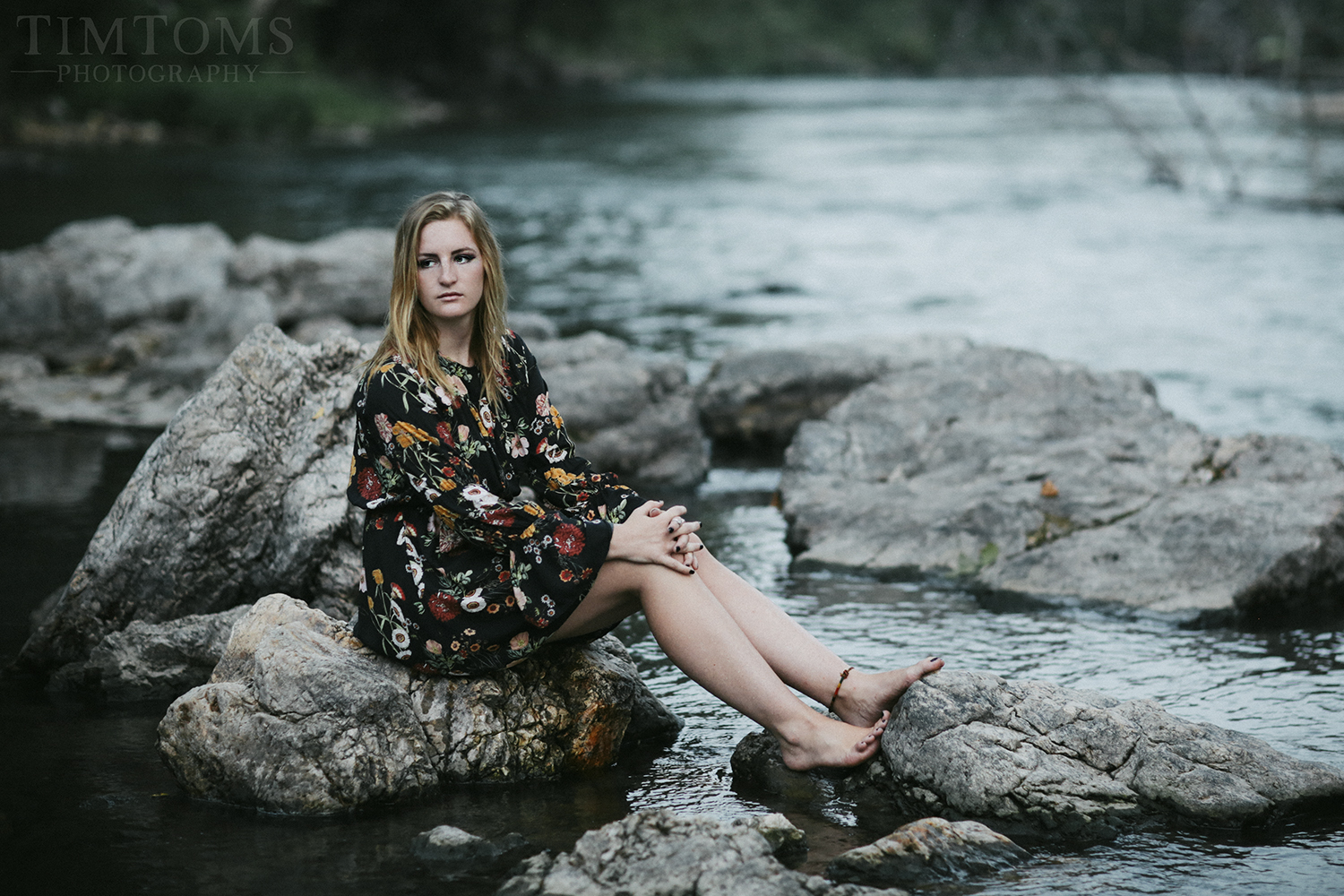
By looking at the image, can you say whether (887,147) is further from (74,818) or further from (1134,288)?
(74,818)

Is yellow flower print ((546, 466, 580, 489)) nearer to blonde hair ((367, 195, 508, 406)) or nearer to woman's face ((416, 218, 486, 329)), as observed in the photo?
blonde hair ((367, 195, 508, 406))

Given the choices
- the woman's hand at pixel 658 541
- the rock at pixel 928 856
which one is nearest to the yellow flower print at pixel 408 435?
the woman's hand at pixel 658 541

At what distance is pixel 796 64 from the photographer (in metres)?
81.6

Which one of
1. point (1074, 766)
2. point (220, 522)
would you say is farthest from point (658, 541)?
point (220, 522)

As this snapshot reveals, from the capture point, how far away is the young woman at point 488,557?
3912 mm

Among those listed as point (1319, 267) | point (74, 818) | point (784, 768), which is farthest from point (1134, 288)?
point (74, 818)

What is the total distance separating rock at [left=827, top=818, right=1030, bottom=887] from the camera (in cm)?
343

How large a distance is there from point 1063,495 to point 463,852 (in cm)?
357

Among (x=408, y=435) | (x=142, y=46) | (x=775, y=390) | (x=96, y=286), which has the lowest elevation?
Answer: (x=775, y=390)

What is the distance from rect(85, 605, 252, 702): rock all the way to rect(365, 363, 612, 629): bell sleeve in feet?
4.51

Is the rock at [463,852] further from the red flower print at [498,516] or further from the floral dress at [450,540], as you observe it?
the red flower print at [498,516]

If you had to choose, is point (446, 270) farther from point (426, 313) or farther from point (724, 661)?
point (724, 661)

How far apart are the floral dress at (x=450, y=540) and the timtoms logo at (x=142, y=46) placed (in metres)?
30.9

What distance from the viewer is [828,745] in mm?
3971
